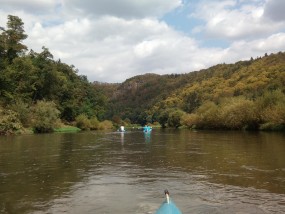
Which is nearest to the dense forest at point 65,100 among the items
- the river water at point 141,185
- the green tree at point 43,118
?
the green tree at point 43,118

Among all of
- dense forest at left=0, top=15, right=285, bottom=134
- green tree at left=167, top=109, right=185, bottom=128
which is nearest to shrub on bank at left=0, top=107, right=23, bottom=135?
dense forest at left=0, top=15, right=285, bottom=134

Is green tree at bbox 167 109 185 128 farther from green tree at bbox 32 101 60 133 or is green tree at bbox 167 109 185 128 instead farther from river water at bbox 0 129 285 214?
river water at bbox 0 129 285 214

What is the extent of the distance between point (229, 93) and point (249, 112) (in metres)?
64.0

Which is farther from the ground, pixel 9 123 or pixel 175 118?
pixel 175 118

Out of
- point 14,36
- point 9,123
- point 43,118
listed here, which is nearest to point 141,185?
point 9,123

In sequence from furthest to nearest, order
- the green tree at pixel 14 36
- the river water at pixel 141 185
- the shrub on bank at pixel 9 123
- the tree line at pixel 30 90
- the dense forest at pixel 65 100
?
the green tree at pixel 14 36
the tree line at pixel 30 90
the dense forest at pixel 65 100
the shrub on bank at pixel 9 123
the river water at pixel 141 185

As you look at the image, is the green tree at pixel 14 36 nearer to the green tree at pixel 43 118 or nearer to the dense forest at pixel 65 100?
the dense forest at pixel 65 100

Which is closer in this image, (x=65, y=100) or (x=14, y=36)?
(x=14, y=36)

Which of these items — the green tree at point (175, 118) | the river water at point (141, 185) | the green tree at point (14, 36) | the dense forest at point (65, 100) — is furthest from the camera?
the green tree at point (175, 118)

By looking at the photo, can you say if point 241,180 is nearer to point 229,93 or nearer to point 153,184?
point 153,184

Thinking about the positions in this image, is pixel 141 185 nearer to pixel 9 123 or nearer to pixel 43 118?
pixel 9 123

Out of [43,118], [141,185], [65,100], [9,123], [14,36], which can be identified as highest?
[14,36]

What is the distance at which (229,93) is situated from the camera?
438ft

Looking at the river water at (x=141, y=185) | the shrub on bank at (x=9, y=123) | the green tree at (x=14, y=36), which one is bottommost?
the river water at (x=141, y=185)
